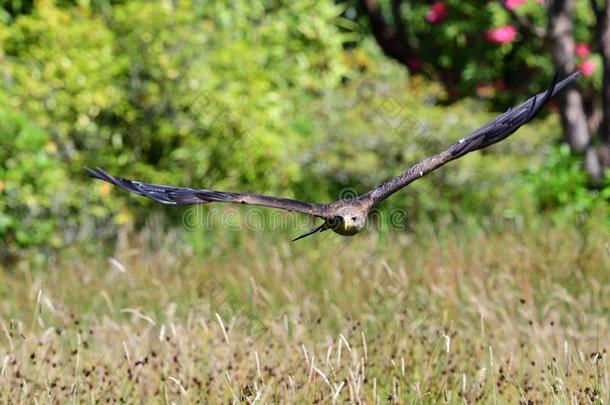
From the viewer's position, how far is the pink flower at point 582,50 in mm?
10931

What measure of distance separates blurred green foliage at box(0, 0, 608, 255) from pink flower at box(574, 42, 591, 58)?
2.42 m

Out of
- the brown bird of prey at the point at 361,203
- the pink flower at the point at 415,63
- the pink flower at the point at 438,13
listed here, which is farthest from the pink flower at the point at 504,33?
the brown bird of prey at the point at 361,203

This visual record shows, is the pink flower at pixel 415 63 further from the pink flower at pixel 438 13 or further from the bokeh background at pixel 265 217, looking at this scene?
the bokeh background at pixel 265 217

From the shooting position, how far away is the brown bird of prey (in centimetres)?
339

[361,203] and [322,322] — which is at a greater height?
[361,203]

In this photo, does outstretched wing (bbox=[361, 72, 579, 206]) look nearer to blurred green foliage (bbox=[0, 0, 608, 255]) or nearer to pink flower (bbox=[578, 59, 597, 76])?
blurred green foliage (bbox=[0, 0, 608, 255])

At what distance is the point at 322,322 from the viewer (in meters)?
5.25

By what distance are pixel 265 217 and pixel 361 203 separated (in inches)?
169

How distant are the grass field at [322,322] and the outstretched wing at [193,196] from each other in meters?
0.54

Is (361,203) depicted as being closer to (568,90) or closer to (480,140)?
(480,140)

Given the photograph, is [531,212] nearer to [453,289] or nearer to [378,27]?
[453,289]

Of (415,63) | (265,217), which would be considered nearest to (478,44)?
(415,63)

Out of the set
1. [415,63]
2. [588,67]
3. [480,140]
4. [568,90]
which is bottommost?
[415,63]

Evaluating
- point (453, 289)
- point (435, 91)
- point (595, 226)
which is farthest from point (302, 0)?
point (453, 289)
